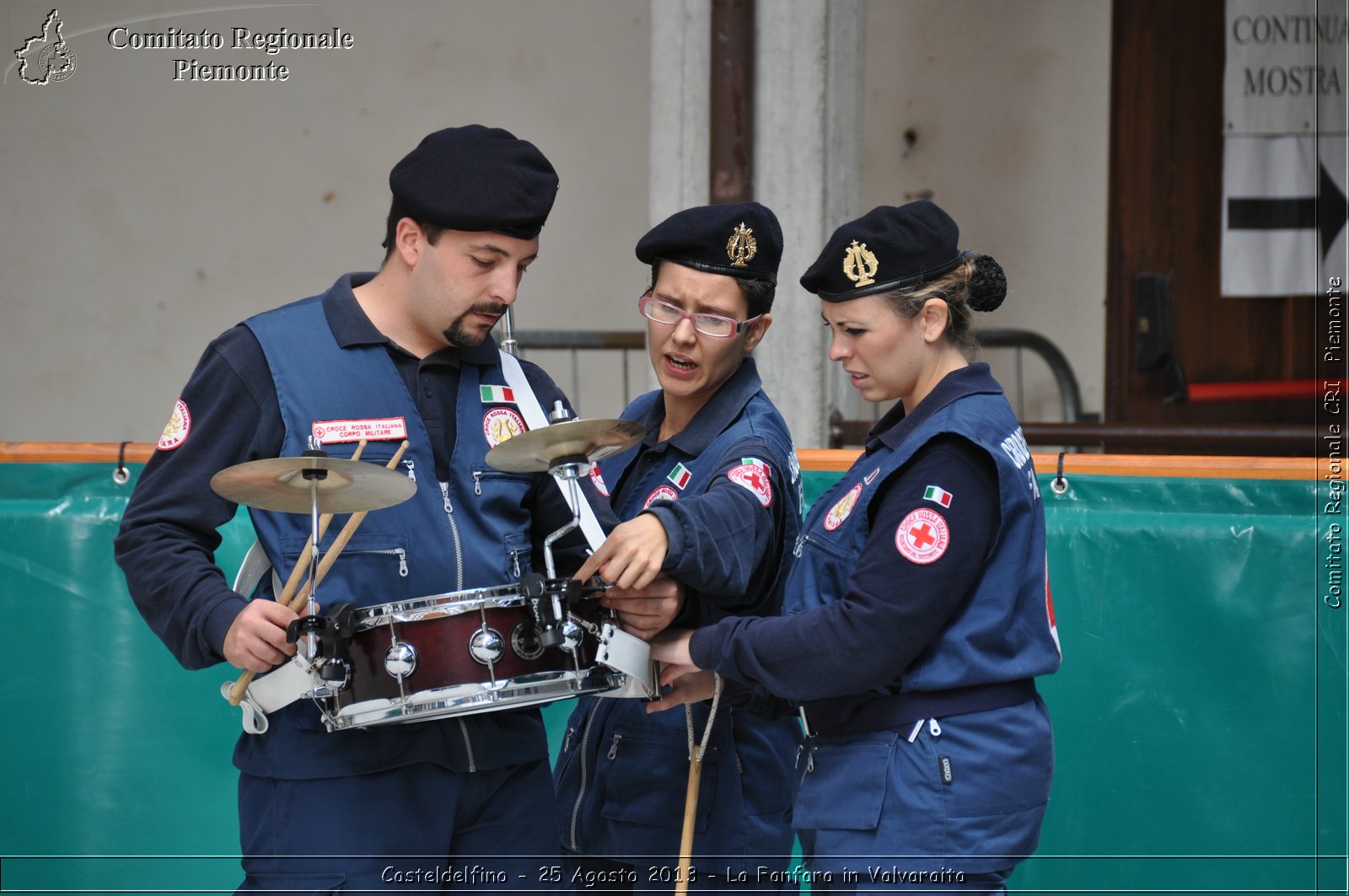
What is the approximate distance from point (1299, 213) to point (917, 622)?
14.1 feet

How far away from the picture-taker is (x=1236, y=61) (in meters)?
5.59

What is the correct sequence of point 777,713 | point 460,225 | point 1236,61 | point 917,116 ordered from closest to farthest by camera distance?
point 460,225 < point 777,713 < point 1236,61 < point 917,116

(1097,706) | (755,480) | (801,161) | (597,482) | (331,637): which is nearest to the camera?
(331,637)

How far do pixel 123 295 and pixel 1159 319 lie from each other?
15.6ft

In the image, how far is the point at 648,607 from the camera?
7.91 ft

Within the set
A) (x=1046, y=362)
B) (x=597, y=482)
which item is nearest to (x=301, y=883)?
(x=597, y=482)

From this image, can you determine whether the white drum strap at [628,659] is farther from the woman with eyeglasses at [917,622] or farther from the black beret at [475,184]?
the black beret at [475,184]

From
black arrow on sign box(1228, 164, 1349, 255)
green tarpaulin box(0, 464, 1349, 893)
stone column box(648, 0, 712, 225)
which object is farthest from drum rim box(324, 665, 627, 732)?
black arrow on sign box(1228, 164, 1349, 255)

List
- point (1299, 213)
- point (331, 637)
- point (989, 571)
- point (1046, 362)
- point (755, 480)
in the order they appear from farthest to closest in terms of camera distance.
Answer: point (1046, 362), point (1299, 213), point (755, 480), point (989, 571), point (331, 637)

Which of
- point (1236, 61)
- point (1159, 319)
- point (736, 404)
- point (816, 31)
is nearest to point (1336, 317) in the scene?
point (1159, 319)

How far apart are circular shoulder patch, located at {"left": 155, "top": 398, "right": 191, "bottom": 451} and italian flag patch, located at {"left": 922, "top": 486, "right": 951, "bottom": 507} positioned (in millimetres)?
1241

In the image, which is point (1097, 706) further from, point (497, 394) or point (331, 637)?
point (331, 637)

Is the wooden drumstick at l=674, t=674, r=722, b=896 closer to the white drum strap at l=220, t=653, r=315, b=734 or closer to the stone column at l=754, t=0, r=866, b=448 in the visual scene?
the white drum strap at l=220, t=653, r=315, b=734

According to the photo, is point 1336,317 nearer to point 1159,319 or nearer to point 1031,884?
point 1159,319
